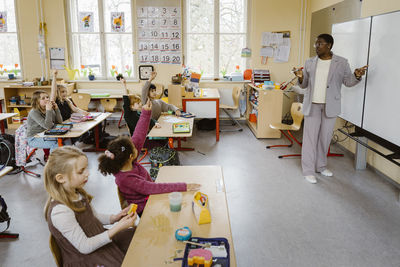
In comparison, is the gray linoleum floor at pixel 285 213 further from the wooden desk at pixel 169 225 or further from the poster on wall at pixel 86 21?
the poster on wall at pixel 86 21

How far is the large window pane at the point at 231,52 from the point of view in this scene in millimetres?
6891

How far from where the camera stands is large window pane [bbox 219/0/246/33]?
22.2ft

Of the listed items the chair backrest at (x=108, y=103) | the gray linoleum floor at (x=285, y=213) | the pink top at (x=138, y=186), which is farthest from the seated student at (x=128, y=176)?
the chair backrest at (x=108, y=103)

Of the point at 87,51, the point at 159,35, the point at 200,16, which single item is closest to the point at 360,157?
the point at 200,16

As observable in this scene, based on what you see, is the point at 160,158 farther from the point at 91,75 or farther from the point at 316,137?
the point at 91,75

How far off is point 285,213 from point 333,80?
1.62m

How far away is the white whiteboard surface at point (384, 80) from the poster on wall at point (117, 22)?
489cm

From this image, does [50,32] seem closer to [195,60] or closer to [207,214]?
[195,60]

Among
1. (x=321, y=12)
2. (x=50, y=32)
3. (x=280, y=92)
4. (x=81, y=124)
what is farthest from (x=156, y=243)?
(x=50, y=32)

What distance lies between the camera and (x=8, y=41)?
6.93m

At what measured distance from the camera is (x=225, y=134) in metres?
6.16

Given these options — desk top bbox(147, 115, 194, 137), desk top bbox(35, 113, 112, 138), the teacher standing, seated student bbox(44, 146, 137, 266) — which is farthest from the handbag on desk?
the teacher standing

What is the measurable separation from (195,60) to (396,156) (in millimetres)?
4722

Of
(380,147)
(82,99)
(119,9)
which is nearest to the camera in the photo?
(380,147)
